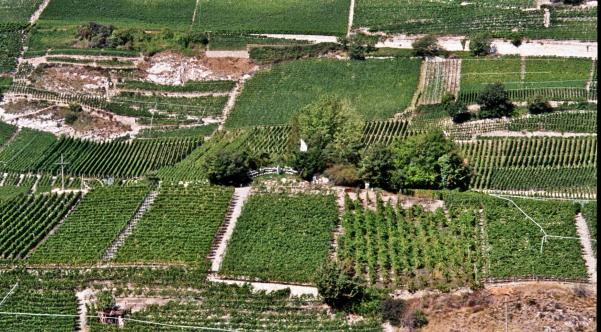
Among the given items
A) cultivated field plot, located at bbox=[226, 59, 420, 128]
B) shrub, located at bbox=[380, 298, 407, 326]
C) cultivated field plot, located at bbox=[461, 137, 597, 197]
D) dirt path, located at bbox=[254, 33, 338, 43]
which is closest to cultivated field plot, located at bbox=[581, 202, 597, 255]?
cultivated field plot, located at bbox=[461, 137, 597, 197]

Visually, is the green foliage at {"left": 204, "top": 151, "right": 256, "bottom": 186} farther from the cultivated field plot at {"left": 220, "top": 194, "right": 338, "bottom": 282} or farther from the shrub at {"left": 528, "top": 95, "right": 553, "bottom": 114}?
the shrub at {"left": 528, "top": 95, "right": 553, "bottom": 114}

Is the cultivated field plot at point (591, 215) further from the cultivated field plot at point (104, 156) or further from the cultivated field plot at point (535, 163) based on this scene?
the cultivated field plot at point (104, 156)

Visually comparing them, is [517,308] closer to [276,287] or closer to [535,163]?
[276,287]

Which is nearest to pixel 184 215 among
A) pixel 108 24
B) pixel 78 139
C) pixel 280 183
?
pixel 280 183

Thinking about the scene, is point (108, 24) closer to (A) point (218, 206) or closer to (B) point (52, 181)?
(B) point (52, 181)

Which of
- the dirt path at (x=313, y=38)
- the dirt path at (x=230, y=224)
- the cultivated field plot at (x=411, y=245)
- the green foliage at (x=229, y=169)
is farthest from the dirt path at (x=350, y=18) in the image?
the cultivated field plot at (x=411, y=245)

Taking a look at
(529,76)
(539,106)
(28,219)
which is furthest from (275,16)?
(28,219)
